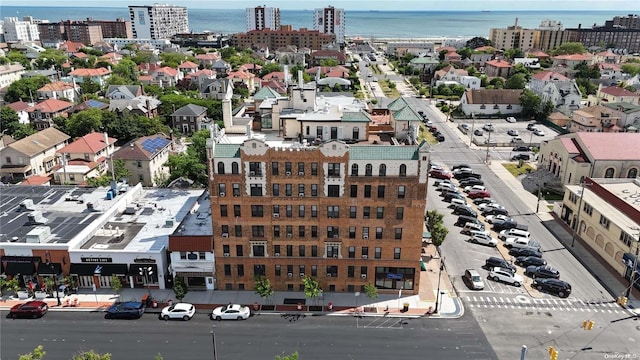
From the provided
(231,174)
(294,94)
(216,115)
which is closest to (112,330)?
(231,174)

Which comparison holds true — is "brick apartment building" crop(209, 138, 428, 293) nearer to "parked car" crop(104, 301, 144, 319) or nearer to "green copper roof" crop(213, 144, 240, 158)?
"green copper roof" crop(213, 144, 240, 158)

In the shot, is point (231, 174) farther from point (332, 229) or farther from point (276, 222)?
point (332, 229)

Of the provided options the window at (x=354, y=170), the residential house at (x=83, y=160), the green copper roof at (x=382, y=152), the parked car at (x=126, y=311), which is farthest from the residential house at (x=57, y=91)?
the green copper roof at (x=382, y=152)

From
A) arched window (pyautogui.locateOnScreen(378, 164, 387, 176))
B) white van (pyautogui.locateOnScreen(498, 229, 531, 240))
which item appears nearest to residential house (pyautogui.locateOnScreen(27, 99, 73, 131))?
arched window (pyautogui.locateOnScreen(378, 164, 387, 176))

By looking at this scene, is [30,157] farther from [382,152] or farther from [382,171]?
[382,152]

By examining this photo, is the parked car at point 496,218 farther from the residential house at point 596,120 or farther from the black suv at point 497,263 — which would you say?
the residential house at point 596,120
